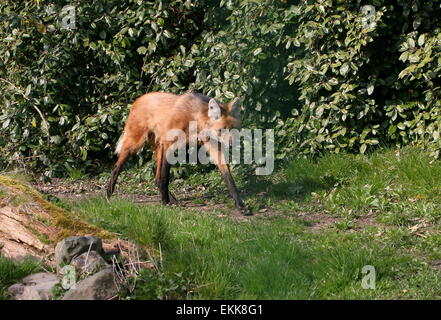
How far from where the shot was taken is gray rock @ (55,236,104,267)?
159 inches

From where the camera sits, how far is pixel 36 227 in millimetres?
4469

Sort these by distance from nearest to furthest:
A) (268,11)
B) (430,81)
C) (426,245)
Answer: (426,245) → (430,81) → (268,11)

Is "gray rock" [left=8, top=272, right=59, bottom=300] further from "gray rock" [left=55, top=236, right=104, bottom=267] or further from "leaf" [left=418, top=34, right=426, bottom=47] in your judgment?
"leaf" [left=418, top=34, right=426, bottom=47]

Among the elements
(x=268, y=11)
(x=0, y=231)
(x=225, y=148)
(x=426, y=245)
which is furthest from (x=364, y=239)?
(x=268, y=11)

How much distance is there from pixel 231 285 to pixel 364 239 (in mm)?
1507

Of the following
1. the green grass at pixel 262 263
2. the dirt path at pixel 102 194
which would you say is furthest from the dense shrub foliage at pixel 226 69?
the green grass at pixel 262 263

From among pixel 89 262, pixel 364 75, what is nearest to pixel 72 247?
pixel 89 262

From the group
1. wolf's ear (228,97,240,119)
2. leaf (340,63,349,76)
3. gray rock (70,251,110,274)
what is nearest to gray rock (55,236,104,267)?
gray rock (70,251,110,274)

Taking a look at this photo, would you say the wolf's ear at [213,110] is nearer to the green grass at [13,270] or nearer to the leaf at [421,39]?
the leaf at [421,39]

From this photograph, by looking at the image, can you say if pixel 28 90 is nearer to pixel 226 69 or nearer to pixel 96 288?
pixel 226 69

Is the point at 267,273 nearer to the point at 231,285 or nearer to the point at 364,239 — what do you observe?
the point at 231,285

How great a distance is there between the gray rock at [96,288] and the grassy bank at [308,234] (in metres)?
0.16

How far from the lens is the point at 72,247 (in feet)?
13.2

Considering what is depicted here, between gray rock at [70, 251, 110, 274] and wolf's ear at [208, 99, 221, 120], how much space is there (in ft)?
9.14
